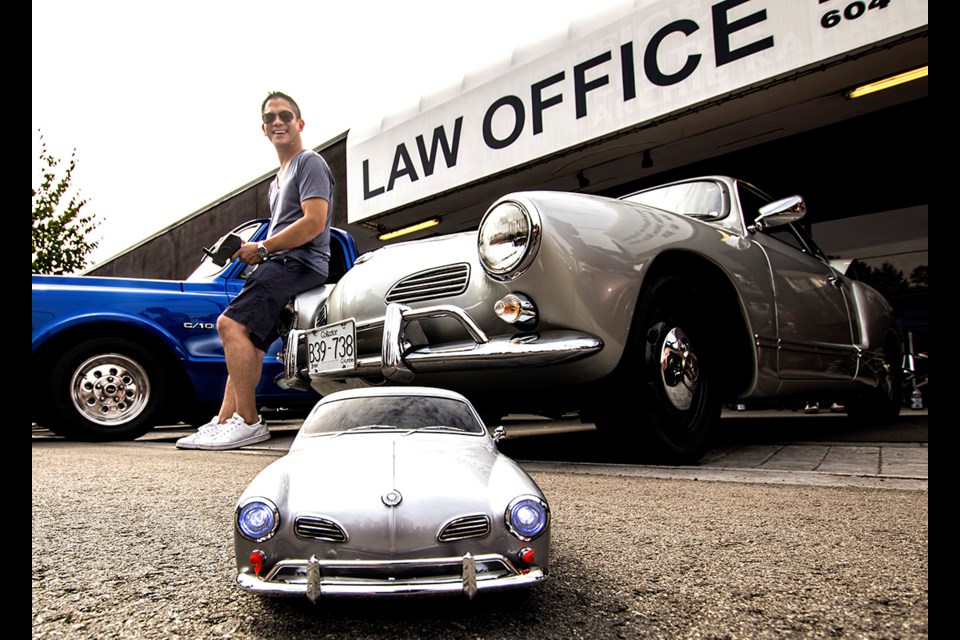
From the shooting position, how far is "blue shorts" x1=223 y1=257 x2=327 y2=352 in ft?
12.1

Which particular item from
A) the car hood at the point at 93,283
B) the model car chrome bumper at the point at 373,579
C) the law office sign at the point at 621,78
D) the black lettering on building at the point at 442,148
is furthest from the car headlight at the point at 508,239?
the black lettering on building at the point at 442,148

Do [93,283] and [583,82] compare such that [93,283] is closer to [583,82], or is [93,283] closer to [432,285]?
[432,285]

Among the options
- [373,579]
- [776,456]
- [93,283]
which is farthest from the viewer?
[93,283]

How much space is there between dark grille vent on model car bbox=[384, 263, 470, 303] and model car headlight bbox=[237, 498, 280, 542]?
1723 mm

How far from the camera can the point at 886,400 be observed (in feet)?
18.2

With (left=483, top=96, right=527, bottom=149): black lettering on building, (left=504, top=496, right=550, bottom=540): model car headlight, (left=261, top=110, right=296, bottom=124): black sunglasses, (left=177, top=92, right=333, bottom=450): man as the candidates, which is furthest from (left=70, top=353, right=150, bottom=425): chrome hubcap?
(left=483, top=96, right=527, bottom=149): black lettering on building

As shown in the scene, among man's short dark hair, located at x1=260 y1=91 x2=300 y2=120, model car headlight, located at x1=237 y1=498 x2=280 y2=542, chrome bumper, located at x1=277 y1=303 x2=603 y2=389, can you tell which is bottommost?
model car headlight, located at x1=237 y1=498 x2=280 y2=542

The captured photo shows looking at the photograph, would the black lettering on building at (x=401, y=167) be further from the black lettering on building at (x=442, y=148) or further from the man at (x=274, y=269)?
the man at (x=274, y=269)

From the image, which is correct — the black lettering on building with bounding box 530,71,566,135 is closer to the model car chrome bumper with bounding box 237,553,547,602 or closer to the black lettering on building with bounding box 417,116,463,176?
the black lettering on building with bounding box 417,116,463,176

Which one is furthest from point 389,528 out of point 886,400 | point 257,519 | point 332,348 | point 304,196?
point 886,400

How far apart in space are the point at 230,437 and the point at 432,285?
5.17 feet
